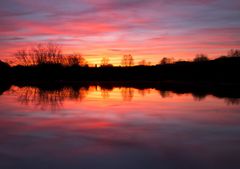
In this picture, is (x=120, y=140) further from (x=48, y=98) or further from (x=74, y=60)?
(x=74, y=60)

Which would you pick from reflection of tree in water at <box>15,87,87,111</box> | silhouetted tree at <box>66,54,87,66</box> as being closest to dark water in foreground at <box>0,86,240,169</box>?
reflection of tree in water at <box>15,87,87,111</box>

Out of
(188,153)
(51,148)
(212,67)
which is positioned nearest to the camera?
(188,153)

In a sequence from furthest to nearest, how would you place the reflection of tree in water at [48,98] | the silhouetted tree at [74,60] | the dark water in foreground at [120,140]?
1. the silhouetted tree at [74,60]
2. the reflection of tree in water at [48,98]
3. the dark water in foreground at [120,140]

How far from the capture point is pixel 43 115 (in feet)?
45.9

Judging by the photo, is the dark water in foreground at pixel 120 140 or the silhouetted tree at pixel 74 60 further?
the silhouetted tree at pixel 74 60

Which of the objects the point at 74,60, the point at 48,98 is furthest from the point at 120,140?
the point at 74,60

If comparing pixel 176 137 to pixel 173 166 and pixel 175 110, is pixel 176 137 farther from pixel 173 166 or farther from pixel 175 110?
pixel 175 110

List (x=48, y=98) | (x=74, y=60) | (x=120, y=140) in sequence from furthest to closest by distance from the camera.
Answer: (x=74, y=60), (x=48, y=98), (x=120, y=140)

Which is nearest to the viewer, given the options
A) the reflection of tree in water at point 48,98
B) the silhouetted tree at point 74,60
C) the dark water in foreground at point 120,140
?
the dark water in foreground at point 120,140

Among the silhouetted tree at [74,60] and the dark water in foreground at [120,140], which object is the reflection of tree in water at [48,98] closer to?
the dark water in foreground at [120,140]

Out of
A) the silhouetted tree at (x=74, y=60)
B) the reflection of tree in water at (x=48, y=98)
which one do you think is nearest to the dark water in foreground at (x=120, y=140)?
the reflection of tree in water at (x=48, y=98)

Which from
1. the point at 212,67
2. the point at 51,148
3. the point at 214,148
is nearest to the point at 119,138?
the point at 51,148

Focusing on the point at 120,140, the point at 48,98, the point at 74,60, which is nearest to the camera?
the point at 120,140

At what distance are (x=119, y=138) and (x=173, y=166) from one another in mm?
2847
